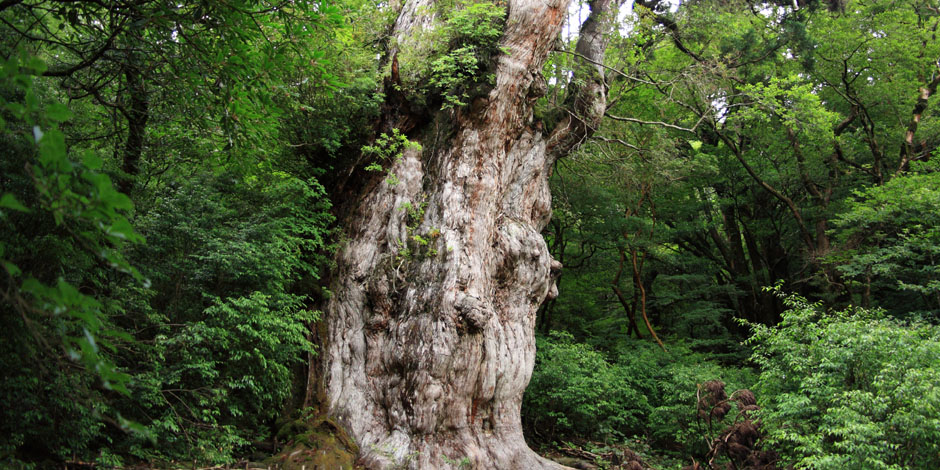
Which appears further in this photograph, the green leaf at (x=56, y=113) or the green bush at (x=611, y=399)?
the green bush at (x=611, y=399)

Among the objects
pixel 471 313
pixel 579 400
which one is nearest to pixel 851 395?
pixel 471 313

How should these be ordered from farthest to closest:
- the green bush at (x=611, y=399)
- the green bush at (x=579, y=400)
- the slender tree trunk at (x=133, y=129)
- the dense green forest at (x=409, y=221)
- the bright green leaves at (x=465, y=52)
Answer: the green bush at (x=579, y=400) < the green bush at (x=611, y=399) < the bright green leaves at (x=465, y=52) < the slender tree trunk at (x=133, y=129) < the dense green forest at (x=409, y=221)

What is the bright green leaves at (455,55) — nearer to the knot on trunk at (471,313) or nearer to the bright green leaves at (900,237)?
the knot on trunk at (471,313)

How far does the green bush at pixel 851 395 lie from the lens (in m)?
5.02

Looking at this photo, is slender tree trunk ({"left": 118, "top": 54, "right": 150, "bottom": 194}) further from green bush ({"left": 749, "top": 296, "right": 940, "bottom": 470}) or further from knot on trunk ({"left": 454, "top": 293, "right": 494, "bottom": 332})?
green bush ({"left": 749, "top": 296, "right": 940, "bottom": 470})

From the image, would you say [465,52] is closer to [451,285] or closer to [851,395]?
[451,285]

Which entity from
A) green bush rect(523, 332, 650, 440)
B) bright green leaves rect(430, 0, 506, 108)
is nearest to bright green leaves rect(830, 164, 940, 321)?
green bush rect(523, 332, 650, 440)

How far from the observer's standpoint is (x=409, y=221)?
7.89m

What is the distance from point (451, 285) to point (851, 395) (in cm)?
460

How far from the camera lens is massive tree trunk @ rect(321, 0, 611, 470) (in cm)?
676

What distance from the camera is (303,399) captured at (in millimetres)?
7176

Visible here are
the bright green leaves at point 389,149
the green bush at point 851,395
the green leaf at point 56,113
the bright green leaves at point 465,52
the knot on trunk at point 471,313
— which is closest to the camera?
the green leaf at point 56,113

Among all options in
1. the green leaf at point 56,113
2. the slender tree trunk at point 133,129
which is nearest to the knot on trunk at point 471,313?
the slender tree trunk at point 133,129

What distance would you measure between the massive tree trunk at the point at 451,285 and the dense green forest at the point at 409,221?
0.23m
